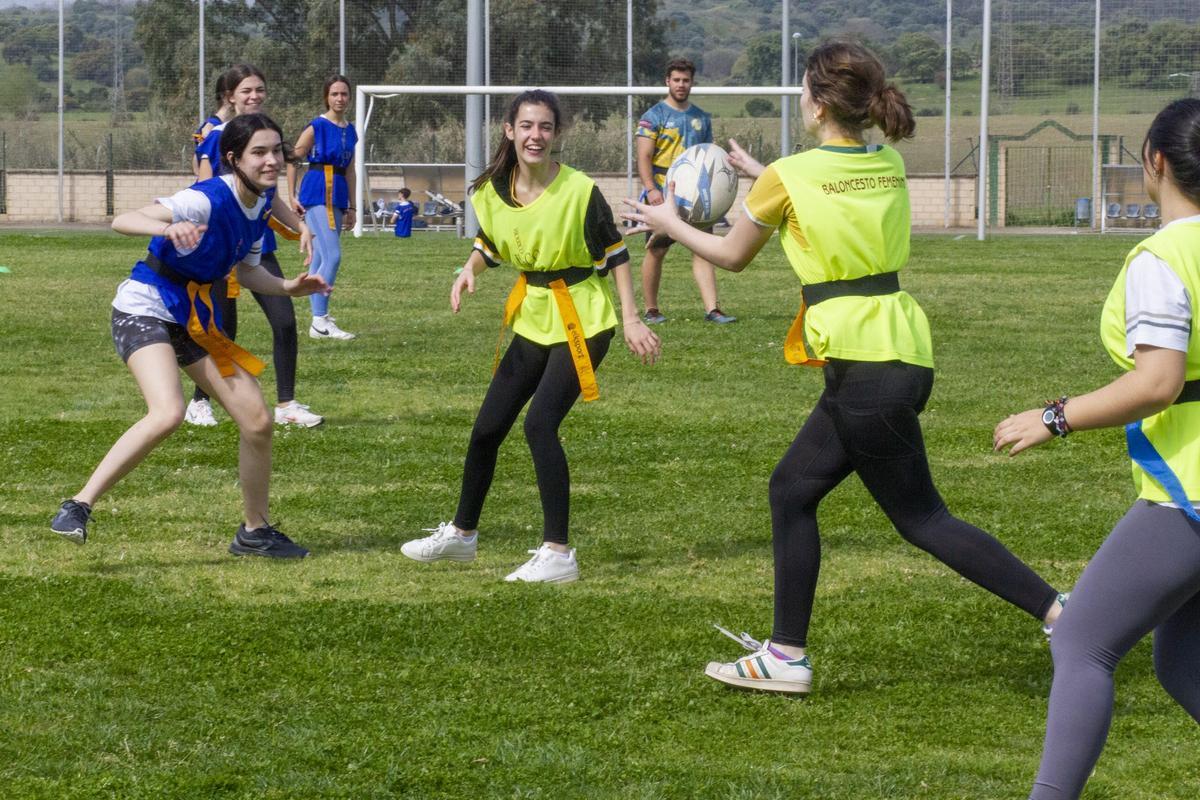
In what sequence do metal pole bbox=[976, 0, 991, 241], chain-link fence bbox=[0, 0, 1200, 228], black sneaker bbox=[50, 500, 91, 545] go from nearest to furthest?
black sneaker bbox=[50, 500, 91, 545] → metal pole bbox=[976, 0, 991, 241] → chain-link fence bbox=[0, 0, 1200, 228]

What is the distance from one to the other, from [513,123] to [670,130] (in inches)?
341

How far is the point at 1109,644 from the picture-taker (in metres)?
3.61

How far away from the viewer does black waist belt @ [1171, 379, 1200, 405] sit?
11.7 ft

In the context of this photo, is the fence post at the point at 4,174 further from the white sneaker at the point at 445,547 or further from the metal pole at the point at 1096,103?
the white sneaker at the point at 445,547

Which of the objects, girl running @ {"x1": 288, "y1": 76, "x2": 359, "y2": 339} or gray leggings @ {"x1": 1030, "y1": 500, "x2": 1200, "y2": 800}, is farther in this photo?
girl running @ {"x1": 288, "y1": 76, "x2": 359, "y2": 339}

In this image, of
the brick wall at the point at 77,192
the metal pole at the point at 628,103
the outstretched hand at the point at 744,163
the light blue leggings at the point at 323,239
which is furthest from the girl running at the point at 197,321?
the brick wall at the point at 77,192

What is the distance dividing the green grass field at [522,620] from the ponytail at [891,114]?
1.66 metres

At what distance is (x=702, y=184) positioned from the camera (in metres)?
12.7

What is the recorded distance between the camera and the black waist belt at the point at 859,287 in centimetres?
482

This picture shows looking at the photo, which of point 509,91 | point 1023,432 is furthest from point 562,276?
point 509,91

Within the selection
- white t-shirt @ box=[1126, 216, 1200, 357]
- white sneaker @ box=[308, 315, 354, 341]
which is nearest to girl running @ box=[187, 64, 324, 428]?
white sneaker @ box=[308, 315, 354, 341]

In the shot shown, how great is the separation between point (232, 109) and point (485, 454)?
3709mm

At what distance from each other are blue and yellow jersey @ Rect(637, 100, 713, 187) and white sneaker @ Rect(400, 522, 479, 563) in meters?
8.64

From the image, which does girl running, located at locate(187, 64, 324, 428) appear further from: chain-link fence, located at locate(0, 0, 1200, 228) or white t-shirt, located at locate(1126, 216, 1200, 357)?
chain-link fence, located at locate(0, 0, 1200, 228)
